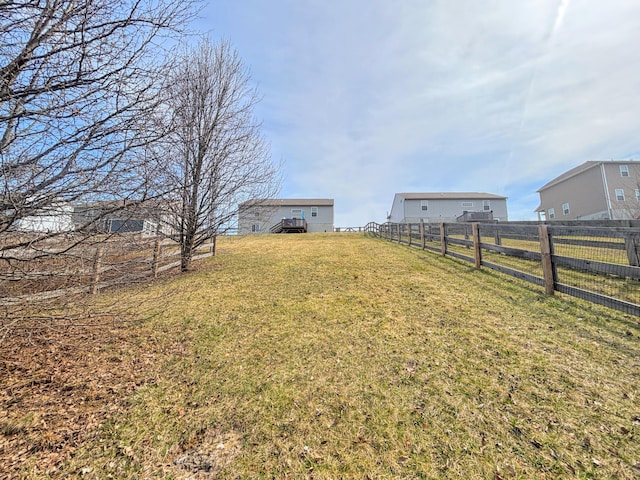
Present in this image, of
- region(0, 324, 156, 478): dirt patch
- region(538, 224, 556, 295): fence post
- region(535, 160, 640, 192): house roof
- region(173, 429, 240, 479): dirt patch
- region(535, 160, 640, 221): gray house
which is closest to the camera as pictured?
region(173, 429, 240, 479): dirt patch

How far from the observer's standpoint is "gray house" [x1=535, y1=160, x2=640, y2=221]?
2220 cm

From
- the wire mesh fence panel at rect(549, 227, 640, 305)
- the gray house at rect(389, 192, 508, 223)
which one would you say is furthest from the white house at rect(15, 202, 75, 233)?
the gray house at rect(389, 192, 508, 223)

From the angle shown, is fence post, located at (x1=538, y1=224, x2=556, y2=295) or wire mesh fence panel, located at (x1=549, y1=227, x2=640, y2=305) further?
fence post, located at (x1=538, y1=224, x2=556, y2=295)

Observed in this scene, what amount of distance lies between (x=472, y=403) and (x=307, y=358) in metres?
1.61

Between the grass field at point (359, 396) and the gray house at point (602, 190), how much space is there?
91.9 feet

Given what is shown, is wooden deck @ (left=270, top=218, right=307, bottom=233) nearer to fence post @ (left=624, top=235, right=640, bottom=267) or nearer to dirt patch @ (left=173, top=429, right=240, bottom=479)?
fence post @ (left=624, top=235, right=640, bottom=267)

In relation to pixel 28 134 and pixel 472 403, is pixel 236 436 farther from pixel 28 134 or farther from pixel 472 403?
pixel 28 134

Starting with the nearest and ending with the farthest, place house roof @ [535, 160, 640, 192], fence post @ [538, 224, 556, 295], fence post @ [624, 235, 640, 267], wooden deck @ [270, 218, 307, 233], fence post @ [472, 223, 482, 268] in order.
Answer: fence post @ [624, 235, 640, 267] < fence post @ [538, 224, 556, 295] < fence post @ [472, 223, 482, 268] < house roof @ [535, 160, 640, 192] < wooden deck @ [270, 218, 307, 233]

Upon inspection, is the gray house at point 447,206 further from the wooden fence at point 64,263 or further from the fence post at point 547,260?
the wooden fence at point 64,263

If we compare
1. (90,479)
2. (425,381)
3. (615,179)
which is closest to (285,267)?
(425,381)

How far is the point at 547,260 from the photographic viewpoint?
4.42m

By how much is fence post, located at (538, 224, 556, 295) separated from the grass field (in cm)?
22

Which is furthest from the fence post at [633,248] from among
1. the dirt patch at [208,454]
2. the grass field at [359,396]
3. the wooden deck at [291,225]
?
the wooden deck at [291,225]

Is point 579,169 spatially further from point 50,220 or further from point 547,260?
point 50,220
